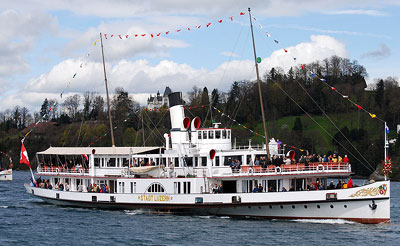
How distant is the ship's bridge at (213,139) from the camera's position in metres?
42.5

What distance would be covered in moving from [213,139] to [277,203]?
25.8 ft

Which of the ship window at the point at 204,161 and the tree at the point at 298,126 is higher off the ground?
the tree at the point at 298,126

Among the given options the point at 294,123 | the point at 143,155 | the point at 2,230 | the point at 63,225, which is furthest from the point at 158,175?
the point at 294,123

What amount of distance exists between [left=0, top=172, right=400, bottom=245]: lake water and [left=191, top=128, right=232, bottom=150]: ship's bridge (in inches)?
225

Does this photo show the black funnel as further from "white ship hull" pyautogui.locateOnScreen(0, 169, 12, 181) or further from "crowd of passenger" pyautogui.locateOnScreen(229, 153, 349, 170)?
"white ship hull" pyautogui.locateOnScreen(0, 169, 12, 181)

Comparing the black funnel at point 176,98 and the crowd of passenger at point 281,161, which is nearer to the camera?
the crowd of passenger at point 281,161

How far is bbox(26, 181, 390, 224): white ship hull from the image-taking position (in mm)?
35188

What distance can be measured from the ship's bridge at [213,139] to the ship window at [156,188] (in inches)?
165

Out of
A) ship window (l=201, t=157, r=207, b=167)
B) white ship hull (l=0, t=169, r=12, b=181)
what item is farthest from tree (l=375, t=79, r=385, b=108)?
ship window (l=201, t=157, r=207, b=167)

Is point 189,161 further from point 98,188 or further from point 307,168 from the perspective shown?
point 307,168

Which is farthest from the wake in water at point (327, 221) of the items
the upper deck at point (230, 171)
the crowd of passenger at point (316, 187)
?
the upper deck at point (230, 171)

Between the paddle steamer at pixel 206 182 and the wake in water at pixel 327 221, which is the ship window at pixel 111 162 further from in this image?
the wake in water at pixel 327 221

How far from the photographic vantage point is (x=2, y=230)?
3591 cm

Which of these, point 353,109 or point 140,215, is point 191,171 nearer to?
point 140,215
